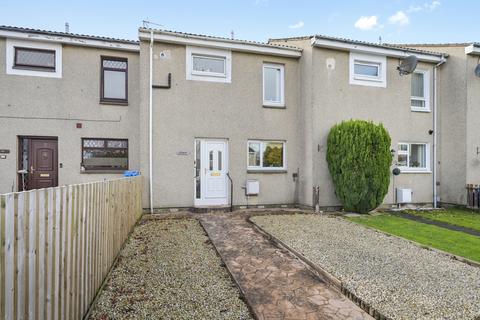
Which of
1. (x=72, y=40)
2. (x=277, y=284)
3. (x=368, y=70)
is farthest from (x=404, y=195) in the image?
(x=72, y=40)

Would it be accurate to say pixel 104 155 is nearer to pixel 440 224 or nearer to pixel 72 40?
pixel 72 40

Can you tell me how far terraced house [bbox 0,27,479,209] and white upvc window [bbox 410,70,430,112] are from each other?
0.22m

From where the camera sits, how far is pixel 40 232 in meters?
2.22

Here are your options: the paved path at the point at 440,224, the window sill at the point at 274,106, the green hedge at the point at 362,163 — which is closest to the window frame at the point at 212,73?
the window sill at the point at 274,106

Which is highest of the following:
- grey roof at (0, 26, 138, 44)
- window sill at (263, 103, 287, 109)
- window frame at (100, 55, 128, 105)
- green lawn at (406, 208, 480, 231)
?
grey roof at (0, 26, 138, 44)

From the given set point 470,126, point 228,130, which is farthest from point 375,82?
point 228,130

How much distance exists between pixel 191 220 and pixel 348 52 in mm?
8187

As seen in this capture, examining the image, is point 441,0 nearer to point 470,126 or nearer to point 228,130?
point 470,126

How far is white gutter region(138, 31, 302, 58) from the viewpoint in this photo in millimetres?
9117

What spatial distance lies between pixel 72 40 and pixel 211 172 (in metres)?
6.49

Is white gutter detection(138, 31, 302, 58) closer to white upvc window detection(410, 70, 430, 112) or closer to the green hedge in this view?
the green hedge

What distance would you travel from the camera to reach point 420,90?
1147 centimetres

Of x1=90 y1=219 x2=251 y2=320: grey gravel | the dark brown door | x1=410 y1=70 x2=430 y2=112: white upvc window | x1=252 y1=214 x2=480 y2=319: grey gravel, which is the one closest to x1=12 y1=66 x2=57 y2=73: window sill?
the dark brown door

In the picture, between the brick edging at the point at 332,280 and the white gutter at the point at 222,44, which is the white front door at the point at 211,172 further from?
the brick edging at the point at 332,280
